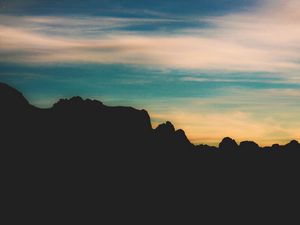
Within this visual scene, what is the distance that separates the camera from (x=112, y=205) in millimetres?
163125

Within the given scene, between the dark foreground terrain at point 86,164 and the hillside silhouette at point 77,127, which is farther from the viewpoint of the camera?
the hillside silhouette at point 77,127

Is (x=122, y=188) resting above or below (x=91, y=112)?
below

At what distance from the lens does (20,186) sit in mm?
134250

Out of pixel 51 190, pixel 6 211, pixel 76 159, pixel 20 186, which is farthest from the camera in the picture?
pixel 76 159

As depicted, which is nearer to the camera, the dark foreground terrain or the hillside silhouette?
the dark foreground terrain

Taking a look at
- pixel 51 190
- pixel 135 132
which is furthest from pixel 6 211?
pixel 135 132

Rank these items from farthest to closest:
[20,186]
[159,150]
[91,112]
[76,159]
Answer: [159,150]
[91,112]
[76,159]
[20,186]

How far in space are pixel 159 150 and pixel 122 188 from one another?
30494 mm

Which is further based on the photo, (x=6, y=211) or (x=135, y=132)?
(x=135, y=132)

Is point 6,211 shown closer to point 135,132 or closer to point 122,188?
point 122,188

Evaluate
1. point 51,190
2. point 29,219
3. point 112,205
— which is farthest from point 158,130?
point 29,219

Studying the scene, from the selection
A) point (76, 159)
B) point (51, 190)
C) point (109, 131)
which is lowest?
point (51, 190)

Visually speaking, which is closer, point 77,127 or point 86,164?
point 86,164

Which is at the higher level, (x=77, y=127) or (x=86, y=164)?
(x=77, y=127)
